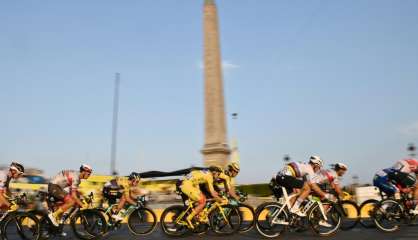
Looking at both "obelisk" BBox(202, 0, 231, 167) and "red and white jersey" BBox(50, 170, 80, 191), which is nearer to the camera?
"red and white jersey" BBox(50, 170, 80, 191)

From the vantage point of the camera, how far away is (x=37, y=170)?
27.1 metres

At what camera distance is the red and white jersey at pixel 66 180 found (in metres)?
9.46

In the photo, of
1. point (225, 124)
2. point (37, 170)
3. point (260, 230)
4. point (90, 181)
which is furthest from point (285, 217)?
point (37, 170)

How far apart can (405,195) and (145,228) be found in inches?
214

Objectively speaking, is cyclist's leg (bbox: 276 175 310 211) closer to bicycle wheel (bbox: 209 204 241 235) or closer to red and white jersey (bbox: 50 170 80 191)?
bicycle wheel (bbox: 209 204 241 235)

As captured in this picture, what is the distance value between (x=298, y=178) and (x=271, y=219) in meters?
0.92

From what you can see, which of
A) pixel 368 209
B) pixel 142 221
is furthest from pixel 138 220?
pixel 368 209

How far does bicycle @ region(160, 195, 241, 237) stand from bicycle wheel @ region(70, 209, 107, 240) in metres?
1.23

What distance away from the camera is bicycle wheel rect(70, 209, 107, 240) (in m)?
9.56

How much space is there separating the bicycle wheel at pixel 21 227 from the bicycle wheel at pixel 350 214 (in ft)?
18.9

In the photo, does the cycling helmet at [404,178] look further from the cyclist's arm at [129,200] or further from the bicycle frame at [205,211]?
the cyclist's arm at [129,200]

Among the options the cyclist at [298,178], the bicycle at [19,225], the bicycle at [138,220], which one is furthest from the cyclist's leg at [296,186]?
the bicycle at [19,225]

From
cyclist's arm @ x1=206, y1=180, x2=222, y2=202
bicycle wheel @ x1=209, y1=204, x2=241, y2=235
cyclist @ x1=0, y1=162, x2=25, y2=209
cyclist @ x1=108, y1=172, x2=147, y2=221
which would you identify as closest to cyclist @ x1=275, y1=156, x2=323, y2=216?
bicycle wheel @ x1=209, y1=204, x2=241, y2=235

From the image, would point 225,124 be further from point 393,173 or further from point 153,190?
point 393,173
